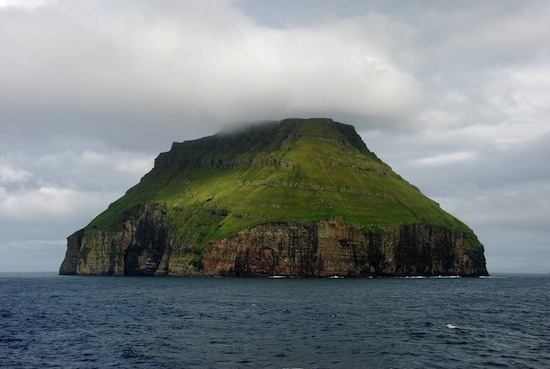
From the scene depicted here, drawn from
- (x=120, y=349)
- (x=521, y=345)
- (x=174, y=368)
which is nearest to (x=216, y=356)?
(x=174, y=368)

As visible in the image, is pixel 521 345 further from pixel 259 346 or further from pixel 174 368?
pixel 174 368

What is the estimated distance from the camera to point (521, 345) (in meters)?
76.2

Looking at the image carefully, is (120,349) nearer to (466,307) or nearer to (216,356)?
(216,356)

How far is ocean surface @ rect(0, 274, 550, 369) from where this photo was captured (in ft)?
213

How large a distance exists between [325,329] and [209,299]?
211 feet

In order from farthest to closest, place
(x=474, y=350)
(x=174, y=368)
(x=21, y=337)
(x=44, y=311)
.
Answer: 1. (x=44, y=311)
2. (x=21, y=337)
3. (x=474, y=350)
4. (x=174, y=368)

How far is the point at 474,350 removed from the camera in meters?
71.6

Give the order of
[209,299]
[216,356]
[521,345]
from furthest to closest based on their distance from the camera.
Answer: [209,299]
[521,345]
[216,356]

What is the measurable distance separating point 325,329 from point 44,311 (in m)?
67.4

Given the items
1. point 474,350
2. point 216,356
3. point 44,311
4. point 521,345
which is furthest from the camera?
point 44,311

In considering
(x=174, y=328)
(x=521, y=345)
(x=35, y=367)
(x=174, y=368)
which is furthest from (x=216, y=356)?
(x=521, y=345)

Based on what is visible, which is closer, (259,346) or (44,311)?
(259,346)

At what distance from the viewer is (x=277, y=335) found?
8250 cm

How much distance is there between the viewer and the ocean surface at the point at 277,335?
6500 centimetres
